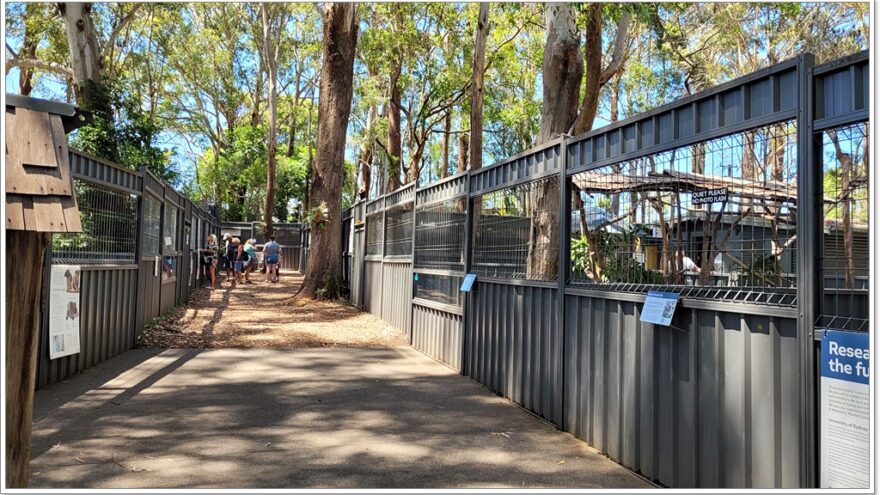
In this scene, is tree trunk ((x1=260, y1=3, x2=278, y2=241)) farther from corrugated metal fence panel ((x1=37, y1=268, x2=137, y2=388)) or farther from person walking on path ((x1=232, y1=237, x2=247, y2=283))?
corrugated metal fence panel ((x1=37, y1=268, x2=137, y2=388))

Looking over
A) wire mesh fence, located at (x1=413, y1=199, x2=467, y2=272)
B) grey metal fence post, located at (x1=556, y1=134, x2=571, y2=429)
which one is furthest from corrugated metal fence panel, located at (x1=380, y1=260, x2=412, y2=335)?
grey metal fence post, located at (x1=556, y1=134, x2=571, y2=429)

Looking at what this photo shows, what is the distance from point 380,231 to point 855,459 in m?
11.3

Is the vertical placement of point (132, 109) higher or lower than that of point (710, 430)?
higher

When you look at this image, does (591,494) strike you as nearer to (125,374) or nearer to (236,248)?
(125,374)

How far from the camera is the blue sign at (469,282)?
803cm

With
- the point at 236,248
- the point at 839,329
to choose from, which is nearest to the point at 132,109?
the point at 236,248

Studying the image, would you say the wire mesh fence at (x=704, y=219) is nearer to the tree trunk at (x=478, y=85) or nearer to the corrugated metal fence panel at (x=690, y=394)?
the corrugated metal fence panel at (x=690, y=394)

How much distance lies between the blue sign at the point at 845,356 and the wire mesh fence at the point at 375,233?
10.8m

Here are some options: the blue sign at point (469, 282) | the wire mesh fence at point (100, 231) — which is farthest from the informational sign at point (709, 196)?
the wire mesh fence at point (100, 231)

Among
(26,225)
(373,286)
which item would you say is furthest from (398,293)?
(26,225)

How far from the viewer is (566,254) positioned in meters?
5.77

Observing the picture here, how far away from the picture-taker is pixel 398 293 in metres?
12.0

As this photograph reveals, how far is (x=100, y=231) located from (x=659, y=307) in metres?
6.94

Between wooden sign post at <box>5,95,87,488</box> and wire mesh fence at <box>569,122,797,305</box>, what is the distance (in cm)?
346
